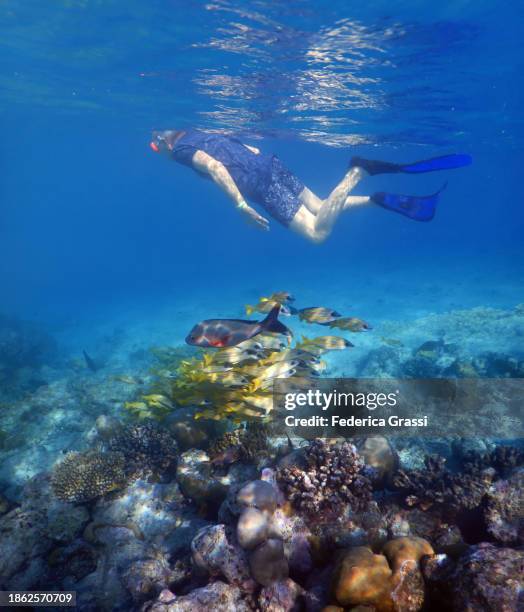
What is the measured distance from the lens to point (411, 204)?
9797 millimetres

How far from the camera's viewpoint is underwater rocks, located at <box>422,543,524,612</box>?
253 centimetres

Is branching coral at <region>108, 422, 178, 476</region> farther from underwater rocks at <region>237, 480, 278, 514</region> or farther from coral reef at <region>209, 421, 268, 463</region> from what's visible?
underwater rocks at <region>237, 480, 278, 514</region>

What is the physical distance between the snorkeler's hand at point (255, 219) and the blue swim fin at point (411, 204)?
154 inches

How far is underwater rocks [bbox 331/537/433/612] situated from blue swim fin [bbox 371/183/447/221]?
8.46 m

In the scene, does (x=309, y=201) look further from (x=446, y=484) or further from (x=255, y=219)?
(x=446, y=484)

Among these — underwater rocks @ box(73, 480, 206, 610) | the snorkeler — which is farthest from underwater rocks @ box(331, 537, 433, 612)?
the snorkeler

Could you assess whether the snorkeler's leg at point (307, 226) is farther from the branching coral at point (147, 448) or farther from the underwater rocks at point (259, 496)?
the underwater rocks at point (259, 496)

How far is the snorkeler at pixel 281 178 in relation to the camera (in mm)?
9805

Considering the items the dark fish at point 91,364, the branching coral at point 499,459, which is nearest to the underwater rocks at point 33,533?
the branching coral at point 499,459

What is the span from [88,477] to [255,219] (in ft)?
18.9

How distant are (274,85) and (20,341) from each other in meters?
19.5

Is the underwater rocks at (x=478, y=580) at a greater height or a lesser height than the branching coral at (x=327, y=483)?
greater

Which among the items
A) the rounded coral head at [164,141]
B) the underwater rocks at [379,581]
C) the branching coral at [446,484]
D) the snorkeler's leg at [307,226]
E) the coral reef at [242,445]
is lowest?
the coral reef at [242,445]

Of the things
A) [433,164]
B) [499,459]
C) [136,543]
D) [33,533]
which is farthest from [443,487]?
[433,164]
